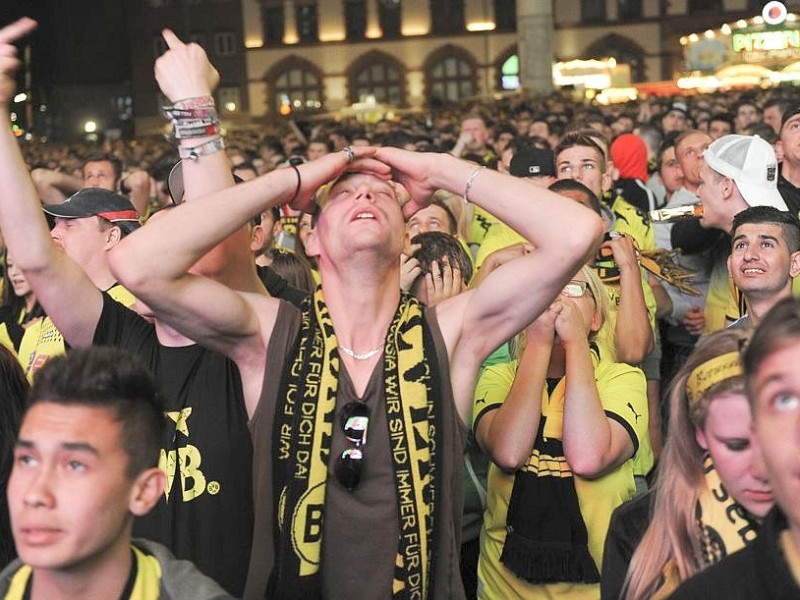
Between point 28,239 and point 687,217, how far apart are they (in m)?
3.85

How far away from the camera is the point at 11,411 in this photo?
3.51 metres

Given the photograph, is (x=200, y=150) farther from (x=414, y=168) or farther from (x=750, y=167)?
(x=750, y=167)

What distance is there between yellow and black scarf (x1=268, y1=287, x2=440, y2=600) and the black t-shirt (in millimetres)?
223

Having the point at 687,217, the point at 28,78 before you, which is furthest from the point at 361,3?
the point at 687,217

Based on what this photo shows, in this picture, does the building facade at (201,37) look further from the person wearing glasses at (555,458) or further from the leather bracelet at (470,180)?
the leather bracelet at (470,180)

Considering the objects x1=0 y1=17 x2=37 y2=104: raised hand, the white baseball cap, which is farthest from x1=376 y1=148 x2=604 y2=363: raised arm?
the white baseball cap

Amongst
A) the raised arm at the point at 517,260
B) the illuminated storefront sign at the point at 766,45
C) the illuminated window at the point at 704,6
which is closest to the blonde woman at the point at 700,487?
the raised arm at the point at 517,260

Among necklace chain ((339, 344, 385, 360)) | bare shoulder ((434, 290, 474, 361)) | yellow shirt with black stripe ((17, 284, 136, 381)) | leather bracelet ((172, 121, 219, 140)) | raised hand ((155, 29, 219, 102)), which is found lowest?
yellow shirt with black stripe ((17, 284, 136, 381))

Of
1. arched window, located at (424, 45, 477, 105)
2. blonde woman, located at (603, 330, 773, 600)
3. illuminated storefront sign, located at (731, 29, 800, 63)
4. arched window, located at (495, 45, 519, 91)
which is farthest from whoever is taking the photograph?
arched window, located at (424, 45, 477, 105)

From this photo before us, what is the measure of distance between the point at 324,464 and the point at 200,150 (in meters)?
0.90

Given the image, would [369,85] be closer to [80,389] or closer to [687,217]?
[687,217]

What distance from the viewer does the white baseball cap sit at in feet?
18.7

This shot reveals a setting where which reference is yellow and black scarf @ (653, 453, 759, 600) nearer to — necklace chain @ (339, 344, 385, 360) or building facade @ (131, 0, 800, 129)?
necklace chain @ (339, 344, 385, 360)

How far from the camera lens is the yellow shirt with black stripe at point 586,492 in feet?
13.3
